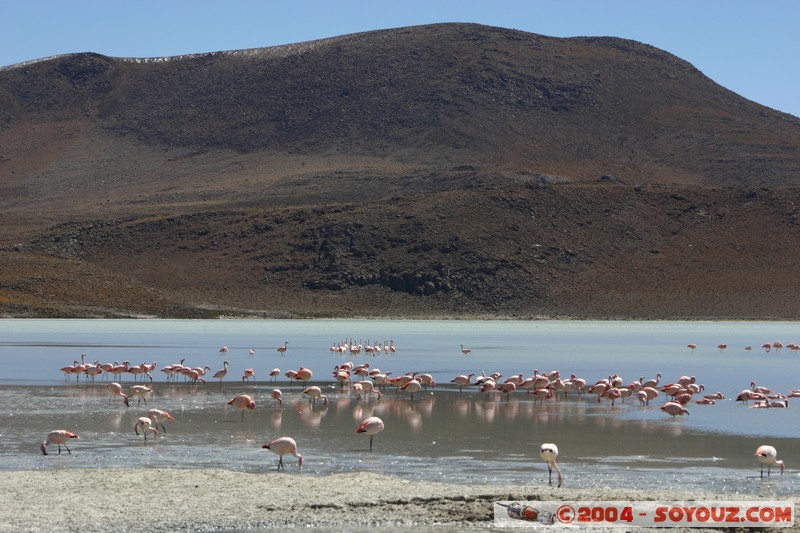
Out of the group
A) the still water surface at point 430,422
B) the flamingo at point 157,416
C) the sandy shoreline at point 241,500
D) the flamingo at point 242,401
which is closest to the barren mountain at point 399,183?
the still water surface at point 430,422

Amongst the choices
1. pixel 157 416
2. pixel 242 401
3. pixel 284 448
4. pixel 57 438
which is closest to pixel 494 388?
pixel 242 401

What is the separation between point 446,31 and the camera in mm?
144125

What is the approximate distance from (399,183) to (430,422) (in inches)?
3338

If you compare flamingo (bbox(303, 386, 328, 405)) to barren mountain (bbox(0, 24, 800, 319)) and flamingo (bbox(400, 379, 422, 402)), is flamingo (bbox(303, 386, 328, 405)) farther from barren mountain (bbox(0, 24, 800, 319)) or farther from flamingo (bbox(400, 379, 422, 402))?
barren mountain (bbox(0, 24, 800, 319))

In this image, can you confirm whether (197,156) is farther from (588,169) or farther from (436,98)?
(588,169)

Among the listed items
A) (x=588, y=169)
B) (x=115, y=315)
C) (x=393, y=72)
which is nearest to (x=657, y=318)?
(x=115, y=315)

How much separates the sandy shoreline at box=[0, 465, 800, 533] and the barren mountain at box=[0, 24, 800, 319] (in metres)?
49.7

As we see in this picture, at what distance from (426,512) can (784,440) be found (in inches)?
316

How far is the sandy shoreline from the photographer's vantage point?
11133 mm

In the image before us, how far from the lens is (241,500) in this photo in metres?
12.0

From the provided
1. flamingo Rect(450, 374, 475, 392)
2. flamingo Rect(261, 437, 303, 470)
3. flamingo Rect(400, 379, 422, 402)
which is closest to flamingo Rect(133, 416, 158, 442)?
flamingo Rect(261, 437, 303, 470)

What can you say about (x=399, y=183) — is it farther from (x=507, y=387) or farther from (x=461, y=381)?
(x=507, y=387)

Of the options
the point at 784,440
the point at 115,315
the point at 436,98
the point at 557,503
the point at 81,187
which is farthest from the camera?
the point at 436,98

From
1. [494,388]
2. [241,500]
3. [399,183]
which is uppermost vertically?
[399,183]
